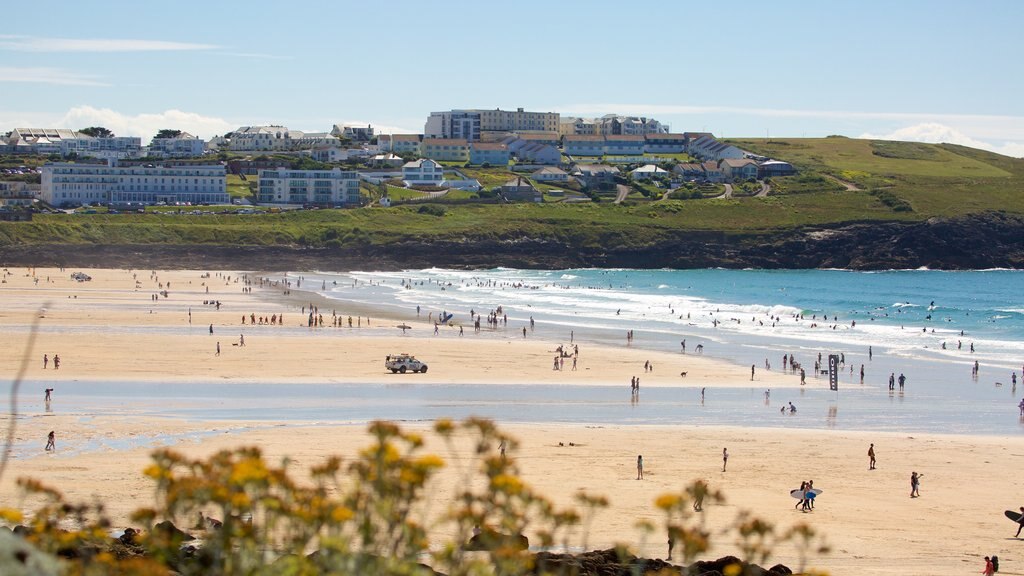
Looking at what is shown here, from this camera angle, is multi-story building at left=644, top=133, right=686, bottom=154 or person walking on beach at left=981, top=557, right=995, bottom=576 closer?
person walking on beach at left=981, top=557, right=995, bottom=576

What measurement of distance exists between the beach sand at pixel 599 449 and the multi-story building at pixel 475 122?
435 feet

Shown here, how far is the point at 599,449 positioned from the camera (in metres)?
29.7

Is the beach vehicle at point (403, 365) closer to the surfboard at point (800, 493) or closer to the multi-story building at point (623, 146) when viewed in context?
the surfboard at point (800, 493)

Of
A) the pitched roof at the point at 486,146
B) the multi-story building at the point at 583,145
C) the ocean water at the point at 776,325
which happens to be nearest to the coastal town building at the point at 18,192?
the ocean water at the point at 776,325

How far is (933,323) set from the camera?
230 feet

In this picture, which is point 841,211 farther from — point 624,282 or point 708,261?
point 624,282

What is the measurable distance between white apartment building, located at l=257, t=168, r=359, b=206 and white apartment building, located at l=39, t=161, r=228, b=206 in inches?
197

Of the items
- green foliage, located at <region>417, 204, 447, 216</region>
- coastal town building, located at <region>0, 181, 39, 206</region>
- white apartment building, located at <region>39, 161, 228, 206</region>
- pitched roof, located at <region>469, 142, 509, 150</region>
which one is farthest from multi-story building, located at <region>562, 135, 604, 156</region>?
coastal town building, located at <region>0, 181, 39, 206</region>

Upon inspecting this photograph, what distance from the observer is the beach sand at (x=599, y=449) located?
861 inches

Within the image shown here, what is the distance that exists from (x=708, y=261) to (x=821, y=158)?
224ft

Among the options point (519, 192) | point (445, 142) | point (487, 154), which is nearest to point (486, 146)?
point (487, 154)

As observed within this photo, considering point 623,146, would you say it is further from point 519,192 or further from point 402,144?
point 519,192

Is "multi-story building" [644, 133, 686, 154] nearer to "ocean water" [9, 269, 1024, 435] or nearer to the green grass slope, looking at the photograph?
the green grass slope

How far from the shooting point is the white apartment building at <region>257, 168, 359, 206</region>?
140 m
